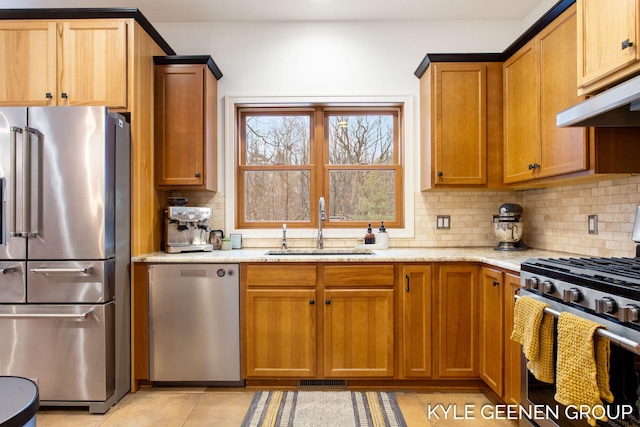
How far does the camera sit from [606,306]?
1202 mm

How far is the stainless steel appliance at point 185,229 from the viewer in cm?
257

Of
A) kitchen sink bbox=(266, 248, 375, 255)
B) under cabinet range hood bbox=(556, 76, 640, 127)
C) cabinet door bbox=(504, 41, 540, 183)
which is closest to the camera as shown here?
under cabinet range hood bbox=(556, 76, 640, 127)

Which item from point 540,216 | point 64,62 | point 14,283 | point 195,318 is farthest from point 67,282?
point 540,216

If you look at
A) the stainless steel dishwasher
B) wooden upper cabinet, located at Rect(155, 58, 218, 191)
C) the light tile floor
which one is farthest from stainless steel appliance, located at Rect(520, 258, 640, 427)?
wooden upper cabinet, located at Rect(155, 58, 218, 191)

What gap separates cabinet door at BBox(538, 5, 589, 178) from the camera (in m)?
1.89

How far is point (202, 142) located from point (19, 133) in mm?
1067

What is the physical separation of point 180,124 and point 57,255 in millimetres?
1202

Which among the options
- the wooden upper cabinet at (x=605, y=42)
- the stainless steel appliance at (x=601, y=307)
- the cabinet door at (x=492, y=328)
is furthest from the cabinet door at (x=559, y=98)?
the cabinet door at (x=492, y=328)

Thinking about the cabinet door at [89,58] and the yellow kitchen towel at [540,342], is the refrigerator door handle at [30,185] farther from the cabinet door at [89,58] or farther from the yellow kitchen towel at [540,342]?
the yellow kitchen towel at [540,342]

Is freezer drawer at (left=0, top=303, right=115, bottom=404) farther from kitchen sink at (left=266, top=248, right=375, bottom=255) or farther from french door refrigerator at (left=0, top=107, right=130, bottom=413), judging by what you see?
kitchen sink at (left=266, top=248, right=375, bottom=255)

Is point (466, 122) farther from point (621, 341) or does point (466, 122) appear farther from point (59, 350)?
point (59, 350)

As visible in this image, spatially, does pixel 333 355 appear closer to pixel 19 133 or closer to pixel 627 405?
pixel 627 405

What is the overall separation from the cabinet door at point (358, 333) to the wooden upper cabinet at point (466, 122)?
1057 mm

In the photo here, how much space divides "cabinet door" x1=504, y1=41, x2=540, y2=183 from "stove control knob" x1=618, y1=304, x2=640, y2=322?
4.26ft
